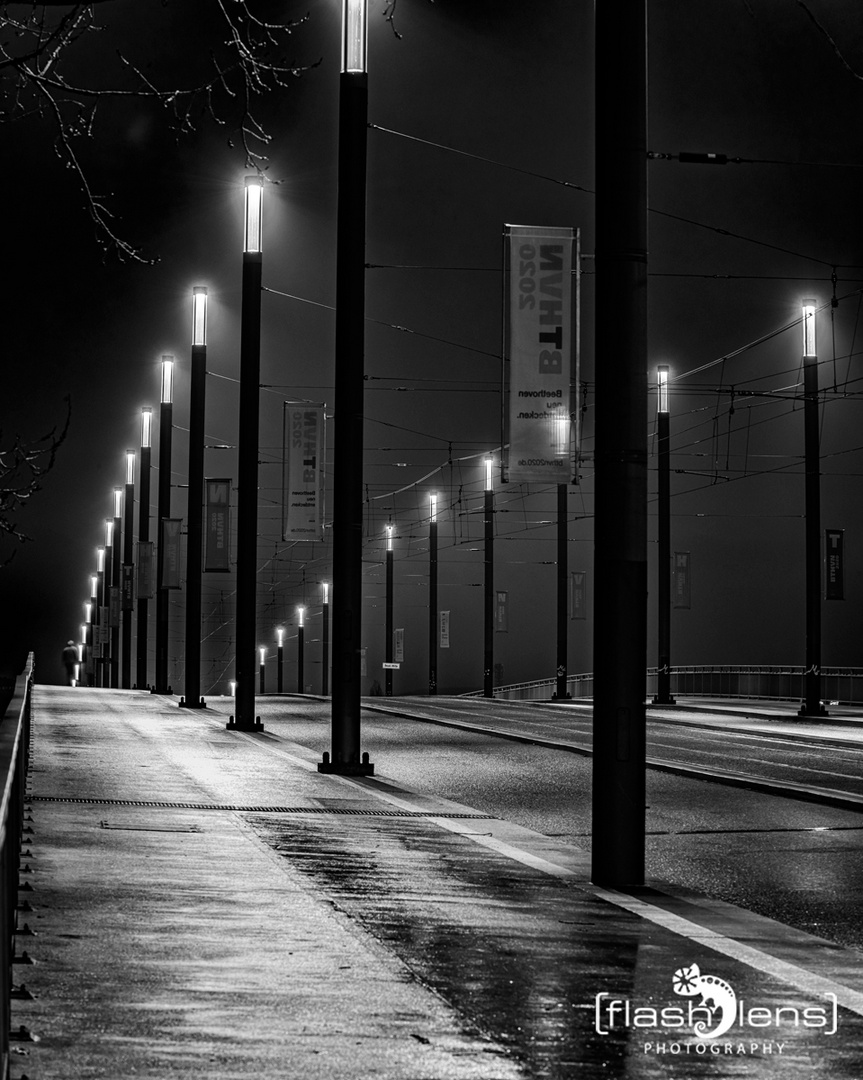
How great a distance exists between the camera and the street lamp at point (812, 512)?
Result: 4003 centimetres

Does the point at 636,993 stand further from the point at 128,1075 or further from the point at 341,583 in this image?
the point at 341,583

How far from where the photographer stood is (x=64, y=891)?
9617 millimetres

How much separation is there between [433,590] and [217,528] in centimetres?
3551

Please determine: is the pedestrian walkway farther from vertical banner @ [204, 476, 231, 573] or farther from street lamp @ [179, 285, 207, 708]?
vertical banner @ [204, 476, 231, 573]

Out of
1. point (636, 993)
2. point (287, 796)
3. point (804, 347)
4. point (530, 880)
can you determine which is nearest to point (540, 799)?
point (287, 796)

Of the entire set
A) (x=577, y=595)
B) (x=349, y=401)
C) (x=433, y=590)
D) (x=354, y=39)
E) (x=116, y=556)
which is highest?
(x=354, y=39)

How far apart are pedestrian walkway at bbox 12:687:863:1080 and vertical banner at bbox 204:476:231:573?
82.1 feet

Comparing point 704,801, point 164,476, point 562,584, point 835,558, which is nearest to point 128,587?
point 164,476

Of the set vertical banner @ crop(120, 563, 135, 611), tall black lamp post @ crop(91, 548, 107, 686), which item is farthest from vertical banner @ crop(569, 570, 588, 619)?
tall black lamp post @ crop(91, 548, 107, 686)

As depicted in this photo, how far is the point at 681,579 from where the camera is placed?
187 feet

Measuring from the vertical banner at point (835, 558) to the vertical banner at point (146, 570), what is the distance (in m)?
20.5

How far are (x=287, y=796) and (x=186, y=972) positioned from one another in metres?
9.13

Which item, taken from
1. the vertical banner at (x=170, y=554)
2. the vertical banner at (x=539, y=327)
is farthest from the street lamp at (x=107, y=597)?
the vertical banner at (x=539, y=327)

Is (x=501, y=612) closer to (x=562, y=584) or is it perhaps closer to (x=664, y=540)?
(x=562, y=584)
